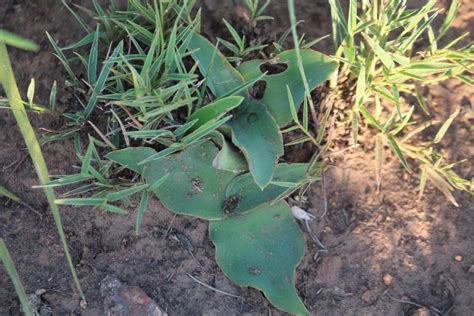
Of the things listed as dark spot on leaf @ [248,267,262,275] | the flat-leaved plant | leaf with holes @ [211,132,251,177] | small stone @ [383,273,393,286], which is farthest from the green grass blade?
small stone @ [383,273,393,286]

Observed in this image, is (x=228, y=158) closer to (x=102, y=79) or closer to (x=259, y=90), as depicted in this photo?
(x=259, y=90)

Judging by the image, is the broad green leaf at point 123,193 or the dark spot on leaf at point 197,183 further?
the dark spot on leaf at point 197,183

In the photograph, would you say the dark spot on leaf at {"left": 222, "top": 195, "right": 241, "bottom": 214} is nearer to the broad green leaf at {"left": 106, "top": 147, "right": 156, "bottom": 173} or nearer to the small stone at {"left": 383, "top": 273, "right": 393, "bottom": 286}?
the broad green leaf at {"left": 106, "top": 147, "right": 156, "bottom": 173}

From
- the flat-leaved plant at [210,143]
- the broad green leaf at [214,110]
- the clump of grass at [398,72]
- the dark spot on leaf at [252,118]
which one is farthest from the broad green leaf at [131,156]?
the clump of grass at [398,72]

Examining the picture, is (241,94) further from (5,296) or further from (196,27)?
(5,296)

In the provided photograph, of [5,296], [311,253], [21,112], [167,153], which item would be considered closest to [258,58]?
[167,153]

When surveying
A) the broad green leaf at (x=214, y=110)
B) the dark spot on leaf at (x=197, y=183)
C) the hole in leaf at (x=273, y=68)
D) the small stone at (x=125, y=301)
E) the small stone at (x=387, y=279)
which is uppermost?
the broad green leaf at (x=214, y=110)

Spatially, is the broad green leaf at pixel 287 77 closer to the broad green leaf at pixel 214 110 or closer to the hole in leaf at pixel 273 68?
the hole in leaf at pixel 273 68
